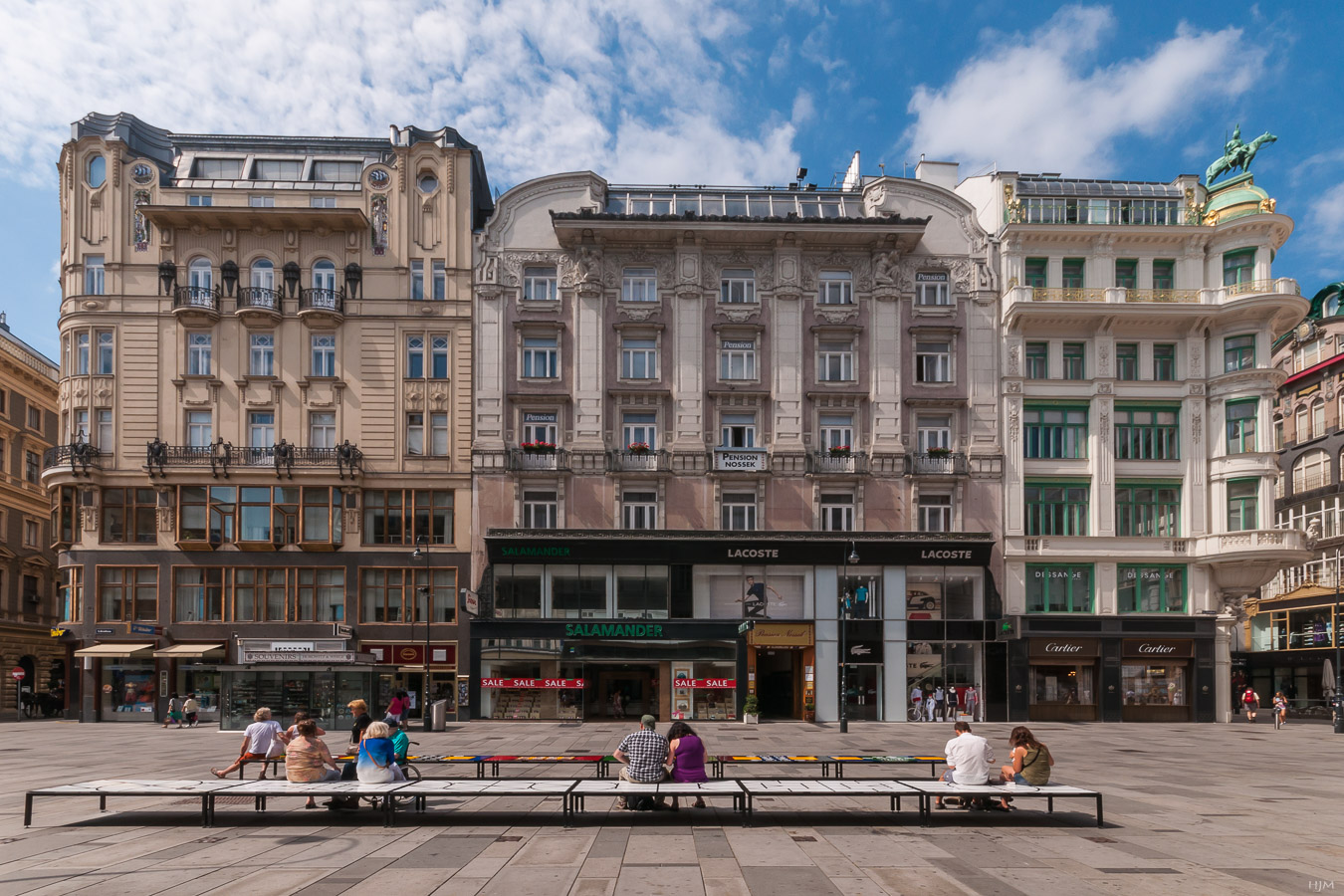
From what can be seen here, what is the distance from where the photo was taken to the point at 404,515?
43188mm

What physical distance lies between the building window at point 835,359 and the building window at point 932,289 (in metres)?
4.07

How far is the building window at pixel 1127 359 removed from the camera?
44.5m

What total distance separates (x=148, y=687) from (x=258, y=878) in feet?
118

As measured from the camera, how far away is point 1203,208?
45.3 m

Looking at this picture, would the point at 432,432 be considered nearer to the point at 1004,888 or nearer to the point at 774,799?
the point at 774,799

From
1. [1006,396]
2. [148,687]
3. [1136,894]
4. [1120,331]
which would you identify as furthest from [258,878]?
[1120,331]

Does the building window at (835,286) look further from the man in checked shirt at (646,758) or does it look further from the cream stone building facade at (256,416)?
the man in checked shirt at (646,758)

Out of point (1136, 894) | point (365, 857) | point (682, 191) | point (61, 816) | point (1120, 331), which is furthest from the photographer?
point (682, 191)

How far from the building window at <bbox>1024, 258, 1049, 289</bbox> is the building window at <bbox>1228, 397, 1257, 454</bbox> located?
9860 mm

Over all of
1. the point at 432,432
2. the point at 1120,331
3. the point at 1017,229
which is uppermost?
the point at 1017,229

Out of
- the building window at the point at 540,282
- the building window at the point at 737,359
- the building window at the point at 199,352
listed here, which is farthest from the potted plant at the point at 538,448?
the building window at the point at 199,352

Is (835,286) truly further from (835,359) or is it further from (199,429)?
(199,429)

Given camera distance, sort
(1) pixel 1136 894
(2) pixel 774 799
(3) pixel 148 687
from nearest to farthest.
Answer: (1) pixel 1136 894, (2) pixel 774 799, (3) pixel 148 687

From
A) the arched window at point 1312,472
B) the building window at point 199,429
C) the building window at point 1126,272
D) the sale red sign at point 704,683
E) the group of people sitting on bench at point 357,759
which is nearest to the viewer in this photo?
the group of people sitting on bench at point 357,759
